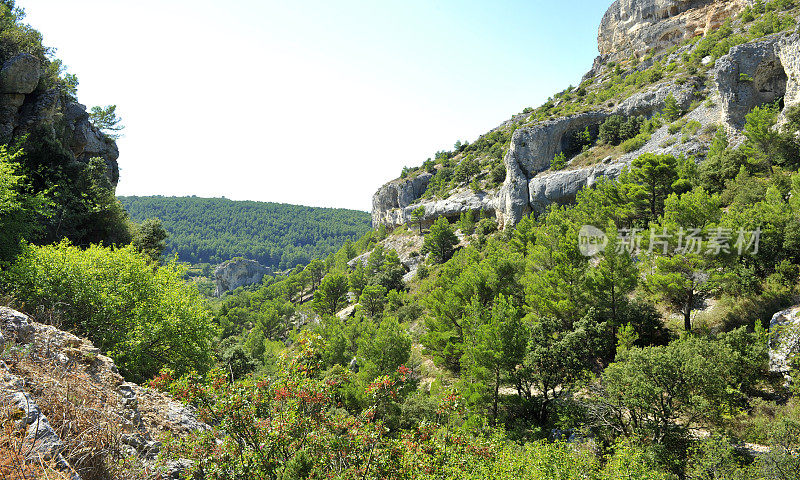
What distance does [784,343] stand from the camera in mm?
13156

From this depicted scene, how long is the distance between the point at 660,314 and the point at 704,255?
4.28 m

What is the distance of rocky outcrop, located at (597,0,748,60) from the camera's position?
56031mm

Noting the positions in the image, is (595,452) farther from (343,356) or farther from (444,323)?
(343,356)

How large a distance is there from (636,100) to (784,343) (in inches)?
1652

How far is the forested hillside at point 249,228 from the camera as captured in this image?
152625 millimetres

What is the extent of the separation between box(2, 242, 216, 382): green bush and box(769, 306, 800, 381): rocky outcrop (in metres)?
21.3

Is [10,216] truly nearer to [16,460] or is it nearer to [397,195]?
[16,460]

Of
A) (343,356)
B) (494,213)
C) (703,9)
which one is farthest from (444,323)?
(703,9)

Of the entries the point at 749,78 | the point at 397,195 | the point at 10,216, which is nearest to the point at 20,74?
the point at 10,216

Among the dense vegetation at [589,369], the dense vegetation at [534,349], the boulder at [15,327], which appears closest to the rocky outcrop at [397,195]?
the dense vegetation at [589,369]

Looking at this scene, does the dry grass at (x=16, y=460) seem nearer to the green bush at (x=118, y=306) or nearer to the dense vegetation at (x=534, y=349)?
the dense vegetation at (x=534, y=349)

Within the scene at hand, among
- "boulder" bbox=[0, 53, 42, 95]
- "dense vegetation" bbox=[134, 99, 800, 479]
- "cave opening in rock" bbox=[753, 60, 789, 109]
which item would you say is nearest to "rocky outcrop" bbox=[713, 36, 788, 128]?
"cave opening in rock" bbox=[753, 60, 789, 109]

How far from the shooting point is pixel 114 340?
11758 mm

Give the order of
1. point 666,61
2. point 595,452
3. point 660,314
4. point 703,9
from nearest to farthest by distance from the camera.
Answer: point 595,452 < point 660,314 < point 666,61 < point 703,9
